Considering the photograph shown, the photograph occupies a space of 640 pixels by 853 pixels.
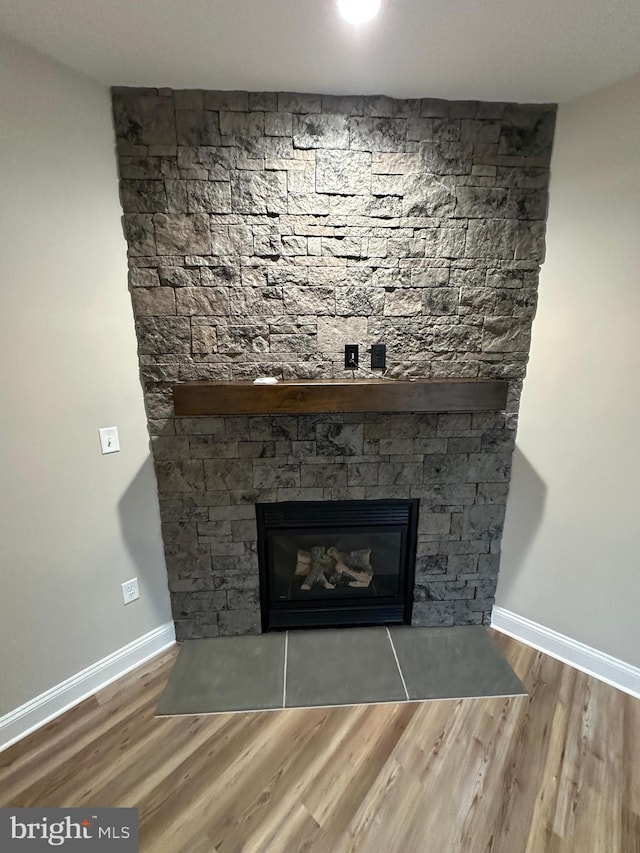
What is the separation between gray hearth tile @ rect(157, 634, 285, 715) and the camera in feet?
5.62

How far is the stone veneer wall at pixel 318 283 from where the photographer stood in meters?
1.60

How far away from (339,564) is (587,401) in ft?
4.88

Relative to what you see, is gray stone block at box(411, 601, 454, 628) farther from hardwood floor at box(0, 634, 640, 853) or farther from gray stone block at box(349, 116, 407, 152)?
gray stone block at box(349, 116, 407, 152)

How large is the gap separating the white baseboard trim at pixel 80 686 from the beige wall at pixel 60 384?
0.04 m

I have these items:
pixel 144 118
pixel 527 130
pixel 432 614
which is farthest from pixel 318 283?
pixel 432 614

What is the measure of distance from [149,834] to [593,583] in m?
2.05

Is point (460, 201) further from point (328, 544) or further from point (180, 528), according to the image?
point (180, 528)

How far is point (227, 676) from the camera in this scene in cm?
185

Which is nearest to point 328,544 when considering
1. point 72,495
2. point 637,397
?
point 72,495

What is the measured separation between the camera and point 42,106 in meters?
1.39

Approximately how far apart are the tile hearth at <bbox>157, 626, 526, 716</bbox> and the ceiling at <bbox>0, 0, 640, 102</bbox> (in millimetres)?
2547

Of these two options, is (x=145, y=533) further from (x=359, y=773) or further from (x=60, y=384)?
(x=359, y=773)

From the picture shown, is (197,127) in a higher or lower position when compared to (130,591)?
higher

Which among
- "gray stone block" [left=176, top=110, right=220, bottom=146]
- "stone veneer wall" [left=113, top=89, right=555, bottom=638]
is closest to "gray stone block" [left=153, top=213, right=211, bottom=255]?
"stone veneer wall" [left=113, top=89, right=555, bottom=638]
